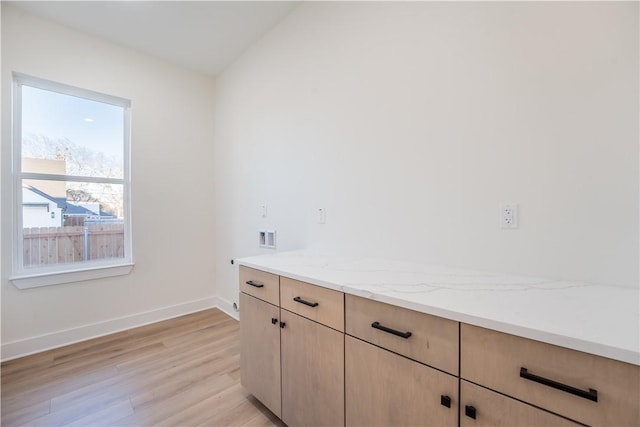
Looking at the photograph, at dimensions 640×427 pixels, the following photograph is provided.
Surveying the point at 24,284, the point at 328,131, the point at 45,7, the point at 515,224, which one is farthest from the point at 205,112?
the point at 515,224

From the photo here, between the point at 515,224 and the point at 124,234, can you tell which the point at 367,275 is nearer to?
the point at 515,224

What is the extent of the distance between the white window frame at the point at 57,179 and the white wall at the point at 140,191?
0.19 feet

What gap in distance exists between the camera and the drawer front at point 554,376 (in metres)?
0.66

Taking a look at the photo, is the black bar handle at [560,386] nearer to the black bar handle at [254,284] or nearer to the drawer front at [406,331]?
the drawer front at [406,331]

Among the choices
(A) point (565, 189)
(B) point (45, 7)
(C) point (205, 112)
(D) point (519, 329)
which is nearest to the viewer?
(D) point (519, 329)

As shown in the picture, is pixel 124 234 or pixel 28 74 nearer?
pixel 28 74

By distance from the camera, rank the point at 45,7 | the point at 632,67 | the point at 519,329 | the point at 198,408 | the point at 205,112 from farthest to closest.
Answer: the point at 205,112 < the point at 45,7 < the point at 198,408 < the point at 632,67 < the point at 519,329

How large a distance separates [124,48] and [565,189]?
3.65 meters

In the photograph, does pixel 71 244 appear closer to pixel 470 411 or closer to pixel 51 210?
pixel 51 210

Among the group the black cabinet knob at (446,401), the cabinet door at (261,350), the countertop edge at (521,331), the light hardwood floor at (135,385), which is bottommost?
the light hardwood floor at (135,385)

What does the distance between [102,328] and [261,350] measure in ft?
6.62

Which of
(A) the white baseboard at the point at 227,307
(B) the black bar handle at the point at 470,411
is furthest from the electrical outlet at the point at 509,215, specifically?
(A) the white baseboard at the point at 227,307

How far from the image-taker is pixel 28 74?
227cm

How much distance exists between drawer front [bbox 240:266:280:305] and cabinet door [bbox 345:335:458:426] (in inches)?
19.9
